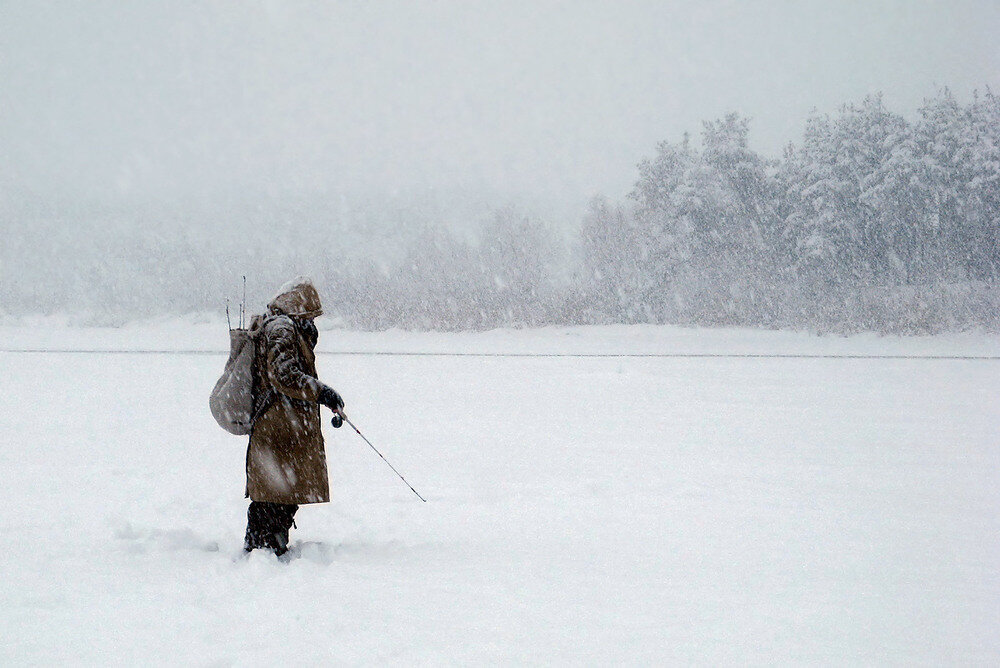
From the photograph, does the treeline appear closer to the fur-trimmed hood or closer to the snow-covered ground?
the snow-covered ground

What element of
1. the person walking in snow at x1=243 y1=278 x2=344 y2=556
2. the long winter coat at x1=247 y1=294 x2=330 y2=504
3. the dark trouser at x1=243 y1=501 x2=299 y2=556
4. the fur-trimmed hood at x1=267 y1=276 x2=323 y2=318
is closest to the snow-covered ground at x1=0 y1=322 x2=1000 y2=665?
the dark trouser at x1=243 y1=501 x2=299 y2=556

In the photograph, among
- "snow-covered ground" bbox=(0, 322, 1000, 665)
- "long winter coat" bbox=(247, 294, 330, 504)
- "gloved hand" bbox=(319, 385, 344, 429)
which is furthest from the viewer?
"long winter coat" bbox=(247, 294, 330, 504)

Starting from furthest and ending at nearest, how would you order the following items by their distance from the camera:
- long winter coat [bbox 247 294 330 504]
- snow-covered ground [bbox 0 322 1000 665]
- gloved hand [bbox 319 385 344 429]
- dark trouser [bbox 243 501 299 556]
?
dark trouser [bbox 243 501 299 556] < long winter coat [bbox 247 294 330 504] < gloved hand [bbox 319 385 344 429] < snow-covered ground [bbox 0 322 1000 665]

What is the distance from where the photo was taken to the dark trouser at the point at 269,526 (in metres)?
5.19

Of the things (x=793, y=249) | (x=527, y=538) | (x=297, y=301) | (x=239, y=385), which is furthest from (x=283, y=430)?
(x=793, y=249)

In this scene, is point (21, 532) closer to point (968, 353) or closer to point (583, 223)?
point (968, 353)

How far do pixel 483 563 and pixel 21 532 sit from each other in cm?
348

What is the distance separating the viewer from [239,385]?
16.9ft

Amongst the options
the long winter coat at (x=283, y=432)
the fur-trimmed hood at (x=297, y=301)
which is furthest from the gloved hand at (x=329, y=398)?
the fur-trimmed hood at (x=297, y=301)

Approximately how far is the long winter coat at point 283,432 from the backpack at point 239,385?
42mm

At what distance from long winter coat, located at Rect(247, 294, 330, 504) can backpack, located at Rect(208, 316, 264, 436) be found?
4cm

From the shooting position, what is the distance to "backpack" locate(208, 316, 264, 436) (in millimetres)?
5141

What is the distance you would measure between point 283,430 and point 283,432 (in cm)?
1

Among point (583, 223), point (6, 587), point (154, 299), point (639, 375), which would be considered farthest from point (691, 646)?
point (583, 223)
